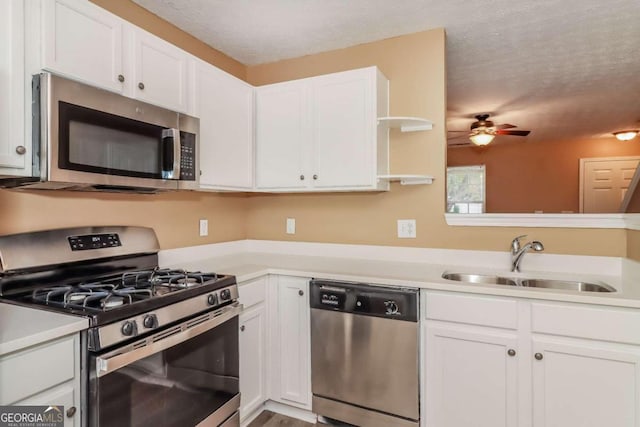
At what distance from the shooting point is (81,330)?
3.84 ft

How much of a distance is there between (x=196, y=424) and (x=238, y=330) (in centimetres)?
45

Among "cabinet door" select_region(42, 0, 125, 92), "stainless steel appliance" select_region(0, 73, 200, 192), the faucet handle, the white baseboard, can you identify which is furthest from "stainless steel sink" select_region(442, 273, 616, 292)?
"cabinet door" select_region(42, 0, 125, 92)

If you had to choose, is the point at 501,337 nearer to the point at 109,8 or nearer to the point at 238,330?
the point at 238,330

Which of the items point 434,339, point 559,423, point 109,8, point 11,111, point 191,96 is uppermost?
point 109,8

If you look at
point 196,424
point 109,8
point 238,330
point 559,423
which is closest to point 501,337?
point 559,423

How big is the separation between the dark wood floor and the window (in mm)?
4806

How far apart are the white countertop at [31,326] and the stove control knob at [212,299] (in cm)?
52

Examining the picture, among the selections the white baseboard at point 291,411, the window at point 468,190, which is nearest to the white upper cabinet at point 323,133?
the white baseboard at point 291,411

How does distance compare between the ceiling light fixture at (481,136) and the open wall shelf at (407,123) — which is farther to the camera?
the ceiling light fixture at (481,136)

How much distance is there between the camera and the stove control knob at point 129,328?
1.24 meters

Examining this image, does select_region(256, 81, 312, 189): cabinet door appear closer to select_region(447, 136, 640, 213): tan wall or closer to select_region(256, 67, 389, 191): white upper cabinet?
select_region(256, 67, 389, 191): white upper cabinet

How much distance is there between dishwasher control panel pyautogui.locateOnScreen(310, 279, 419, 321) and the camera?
1850mm

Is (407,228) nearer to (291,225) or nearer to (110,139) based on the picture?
(291,225)

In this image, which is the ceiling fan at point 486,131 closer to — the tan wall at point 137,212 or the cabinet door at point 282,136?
the cabinet door at point 282,136
